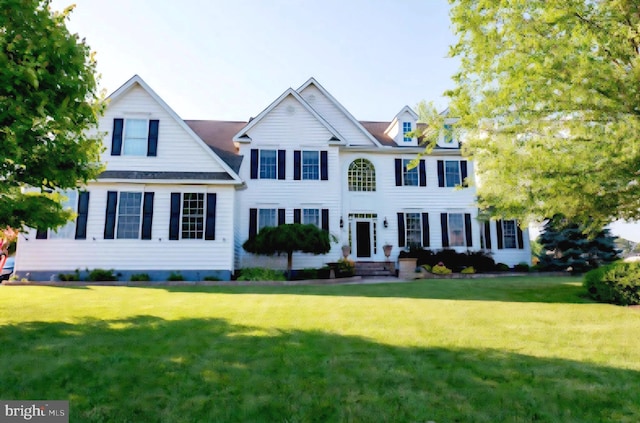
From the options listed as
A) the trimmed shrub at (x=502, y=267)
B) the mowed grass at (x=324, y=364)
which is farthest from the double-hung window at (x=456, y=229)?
the mowed grass at (x=324, y=364)

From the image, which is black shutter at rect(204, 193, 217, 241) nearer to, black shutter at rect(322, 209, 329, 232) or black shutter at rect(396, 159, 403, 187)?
black shutter at rect(322, 209, 329, 232)

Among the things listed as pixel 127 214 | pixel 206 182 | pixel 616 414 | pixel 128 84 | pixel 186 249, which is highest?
pixel 128 84

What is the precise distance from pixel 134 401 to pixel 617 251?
25.9 meters

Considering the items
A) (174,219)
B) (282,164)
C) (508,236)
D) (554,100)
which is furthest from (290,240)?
(508,236)

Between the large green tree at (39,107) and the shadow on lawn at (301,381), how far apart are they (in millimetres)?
2816

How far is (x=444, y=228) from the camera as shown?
71.4 ft

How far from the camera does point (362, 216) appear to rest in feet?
70.8

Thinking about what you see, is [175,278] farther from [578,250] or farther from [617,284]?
[578,250]

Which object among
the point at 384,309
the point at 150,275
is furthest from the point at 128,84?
the point at 384,309

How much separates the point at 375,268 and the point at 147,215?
440 inches

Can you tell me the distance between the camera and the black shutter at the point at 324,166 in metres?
20.0

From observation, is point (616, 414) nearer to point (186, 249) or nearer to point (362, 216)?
point (186, 249)

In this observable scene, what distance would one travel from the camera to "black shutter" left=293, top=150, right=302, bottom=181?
20.0 metres

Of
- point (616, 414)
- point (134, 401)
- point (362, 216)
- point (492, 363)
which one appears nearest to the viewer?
point (616, 414)
